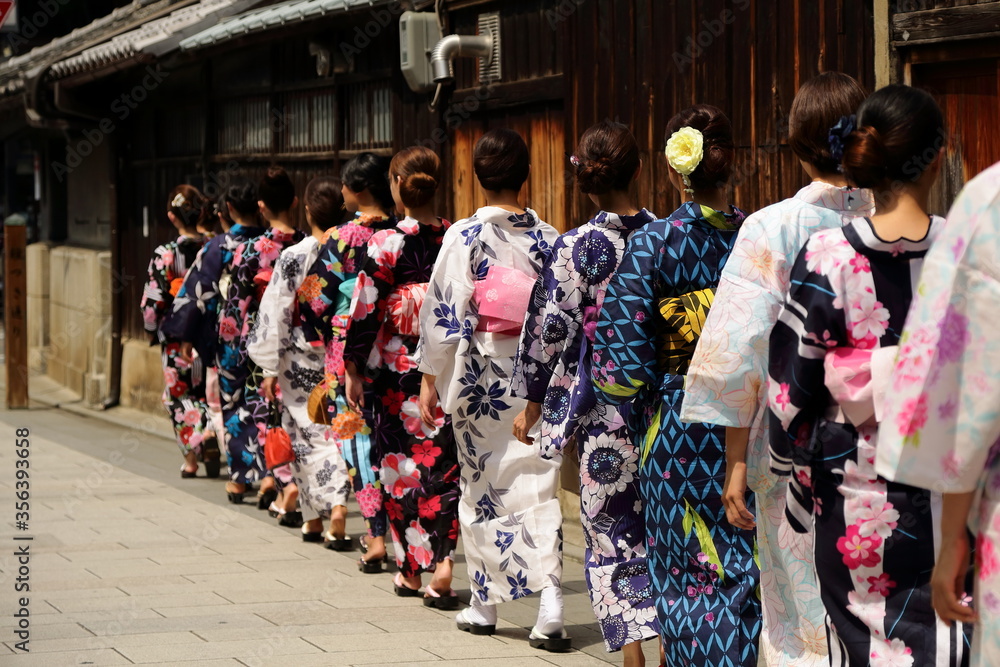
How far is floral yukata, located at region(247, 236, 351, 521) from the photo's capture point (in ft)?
25.0

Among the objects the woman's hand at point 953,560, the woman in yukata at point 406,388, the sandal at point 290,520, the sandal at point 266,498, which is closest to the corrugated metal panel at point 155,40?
the sandal at point 266,498

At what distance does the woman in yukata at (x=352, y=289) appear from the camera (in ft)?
22.1

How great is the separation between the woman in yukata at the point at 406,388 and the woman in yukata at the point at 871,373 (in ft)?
10.2

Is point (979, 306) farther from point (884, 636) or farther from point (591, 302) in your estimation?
point (591, 302)

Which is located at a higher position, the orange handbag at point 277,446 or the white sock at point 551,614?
the orange handbag at point 277,446

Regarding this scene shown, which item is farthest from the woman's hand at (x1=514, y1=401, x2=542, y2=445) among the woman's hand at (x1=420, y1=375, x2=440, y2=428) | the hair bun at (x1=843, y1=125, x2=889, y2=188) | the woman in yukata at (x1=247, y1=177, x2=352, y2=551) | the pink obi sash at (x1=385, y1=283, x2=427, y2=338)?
the woman in yukata at (x1=247, y1=177, x2=352, y2=551)

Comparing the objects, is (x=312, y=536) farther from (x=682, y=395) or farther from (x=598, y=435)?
(x=682, y=395)

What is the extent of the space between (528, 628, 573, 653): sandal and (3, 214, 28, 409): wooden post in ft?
33.4

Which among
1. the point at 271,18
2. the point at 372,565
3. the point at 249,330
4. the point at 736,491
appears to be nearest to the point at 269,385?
the point at 249,330

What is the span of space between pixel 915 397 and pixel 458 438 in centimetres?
338

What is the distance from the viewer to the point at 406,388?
20.8 feet

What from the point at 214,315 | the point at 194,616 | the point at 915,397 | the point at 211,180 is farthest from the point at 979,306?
the point at 211,180

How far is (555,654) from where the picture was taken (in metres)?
5.32

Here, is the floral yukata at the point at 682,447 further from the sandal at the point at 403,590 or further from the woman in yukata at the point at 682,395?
the sandal at the point at 403,590
